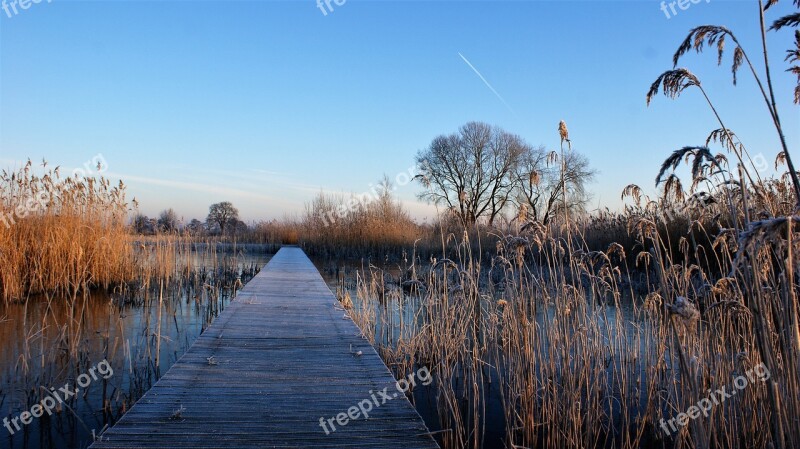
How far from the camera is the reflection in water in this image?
2.96m

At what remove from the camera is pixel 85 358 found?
3893 millimetres

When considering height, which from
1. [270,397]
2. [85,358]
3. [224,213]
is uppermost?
[224,213]

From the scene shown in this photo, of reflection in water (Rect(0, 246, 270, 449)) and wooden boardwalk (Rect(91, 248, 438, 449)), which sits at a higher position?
wooden boardwalk (Rect(91, 248, 438, 449))

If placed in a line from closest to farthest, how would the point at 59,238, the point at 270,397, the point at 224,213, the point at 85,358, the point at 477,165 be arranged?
1. the point at 270,397
2. the point at 85,358
3. the point at 59,238
4. the point at 477,165
5. the point at 224,213

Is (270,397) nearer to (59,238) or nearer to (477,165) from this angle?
(59,238)

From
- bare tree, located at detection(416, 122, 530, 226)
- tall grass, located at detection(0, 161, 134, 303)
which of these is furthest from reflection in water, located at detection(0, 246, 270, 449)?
bare tree, located at detection(416, 122, 530, 226)

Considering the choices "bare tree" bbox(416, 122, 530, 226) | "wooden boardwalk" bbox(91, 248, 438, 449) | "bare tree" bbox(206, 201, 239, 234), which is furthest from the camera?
"bare tree" bbox(206, 201, 239, 234)

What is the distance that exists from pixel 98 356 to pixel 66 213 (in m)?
4.27

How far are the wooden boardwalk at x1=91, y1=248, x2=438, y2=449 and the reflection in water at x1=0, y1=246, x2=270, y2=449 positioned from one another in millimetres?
612

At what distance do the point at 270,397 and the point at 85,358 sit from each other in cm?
243

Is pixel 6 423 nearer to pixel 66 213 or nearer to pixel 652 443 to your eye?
pixel 652 443

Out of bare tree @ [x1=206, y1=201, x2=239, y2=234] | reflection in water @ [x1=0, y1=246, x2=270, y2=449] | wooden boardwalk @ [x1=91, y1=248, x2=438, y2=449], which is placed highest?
bare tree @ [x1=206, y1=201, x2=239, y2=234]

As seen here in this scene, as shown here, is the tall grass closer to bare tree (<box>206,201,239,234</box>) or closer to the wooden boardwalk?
the wooden boardwalk

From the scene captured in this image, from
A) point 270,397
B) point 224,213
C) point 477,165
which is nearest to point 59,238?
point 270,397
